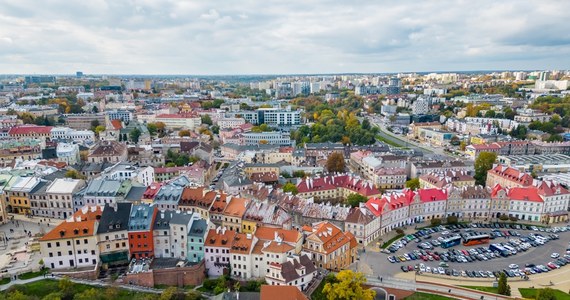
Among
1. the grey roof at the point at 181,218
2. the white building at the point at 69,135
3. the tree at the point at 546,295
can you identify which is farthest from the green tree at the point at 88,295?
the white building at the point at 69,135

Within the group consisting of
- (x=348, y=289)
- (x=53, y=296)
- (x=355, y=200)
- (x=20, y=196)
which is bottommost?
(x=53, y=296)

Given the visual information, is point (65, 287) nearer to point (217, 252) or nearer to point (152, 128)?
point (217, 252)

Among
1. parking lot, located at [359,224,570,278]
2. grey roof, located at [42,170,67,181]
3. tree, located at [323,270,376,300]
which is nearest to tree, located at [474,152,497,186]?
parking lot, located at [359,224,570,278]

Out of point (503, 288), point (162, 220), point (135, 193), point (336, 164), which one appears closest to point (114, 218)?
point (162, 220)

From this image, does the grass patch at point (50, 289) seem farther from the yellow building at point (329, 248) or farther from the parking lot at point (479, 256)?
the parking lot at point (479, 256)

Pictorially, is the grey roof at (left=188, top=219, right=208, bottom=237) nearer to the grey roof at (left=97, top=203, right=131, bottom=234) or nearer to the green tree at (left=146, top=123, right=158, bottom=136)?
the grey roof at (left=97, top=203, right=131, bottom=234)

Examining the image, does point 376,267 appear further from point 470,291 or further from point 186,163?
point 186,163
